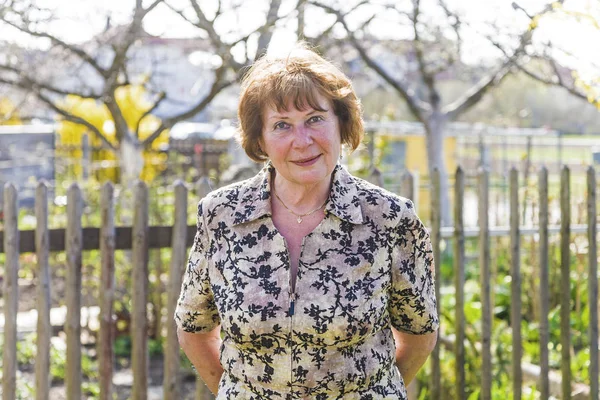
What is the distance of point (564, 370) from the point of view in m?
4.12

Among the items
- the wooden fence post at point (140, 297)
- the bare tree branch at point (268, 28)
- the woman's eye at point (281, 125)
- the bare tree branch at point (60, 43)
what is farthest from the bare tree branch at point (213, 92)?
the woman's eye at point (281, 125)

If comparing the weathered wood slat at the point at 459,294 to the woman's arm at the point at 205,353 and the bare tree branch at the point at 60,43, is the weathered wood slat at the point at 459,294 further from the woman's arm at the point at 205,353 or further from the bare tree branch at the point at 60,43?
the bare tree branch at the point at 60,43

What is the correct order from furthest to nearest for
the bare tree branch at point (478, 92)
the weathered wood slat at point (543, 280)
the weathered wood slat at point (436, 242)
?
the bare tree branch at point (478, 92) → the weathered wood slat at point (543, 280) → the weathered wood slat at point (436, 242)

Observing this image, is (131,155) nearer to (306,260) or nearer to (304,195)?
(304,195)

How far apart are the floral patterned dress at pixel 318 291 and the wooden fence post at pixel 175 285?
1201 millimetres

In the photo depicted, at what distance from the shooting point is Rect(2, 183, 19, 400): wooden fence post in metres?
3.32

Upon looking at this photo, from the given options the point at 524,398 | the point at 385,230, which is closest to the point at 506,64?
the point at 524,398

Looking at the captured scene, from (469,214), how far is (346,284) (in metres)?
13.1

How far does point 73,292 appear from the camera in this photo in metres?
3.41

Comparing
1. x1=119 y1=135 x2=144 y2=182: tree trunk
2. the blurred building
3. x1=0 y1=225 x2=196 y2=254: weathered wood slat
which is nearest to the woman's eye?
x1=0 y1=225 x2=196 y2=254: weathered wood slat

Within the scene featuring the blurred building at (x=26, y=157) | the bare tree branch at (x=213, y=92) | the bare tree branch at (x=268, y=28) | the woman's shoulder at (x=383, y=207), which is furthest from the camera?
the blurred building at (x=26, y=157)

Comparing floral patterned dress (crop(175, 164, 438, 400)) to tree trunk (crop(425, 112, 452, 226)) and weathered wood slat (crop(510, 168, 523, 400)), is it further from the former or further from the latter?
tree trunk (crop(425, 112, 452, 226))

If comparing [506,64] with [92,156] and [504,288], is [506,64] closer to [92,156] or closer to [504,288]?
[504,288]

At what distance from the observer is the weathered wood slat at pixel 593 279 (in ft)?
13.3
